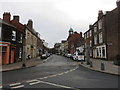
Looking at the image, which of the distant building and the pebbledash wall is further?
the distant building

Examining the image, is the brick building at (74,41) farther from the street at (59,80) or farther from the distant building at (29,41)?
the street at (59,80)

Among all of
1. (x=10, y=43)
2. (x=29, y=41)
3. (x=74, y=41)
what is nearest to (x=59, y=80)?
(x=10, y=43)

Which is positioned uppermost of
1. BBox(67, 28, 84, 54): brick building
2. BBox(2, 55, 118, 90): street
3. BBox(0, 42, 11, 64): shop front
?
BBox(67, 28, 84, 54): brick building

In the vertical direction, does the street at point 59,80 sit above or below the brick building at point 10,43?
below

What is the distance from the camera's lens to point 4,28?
2564 cm

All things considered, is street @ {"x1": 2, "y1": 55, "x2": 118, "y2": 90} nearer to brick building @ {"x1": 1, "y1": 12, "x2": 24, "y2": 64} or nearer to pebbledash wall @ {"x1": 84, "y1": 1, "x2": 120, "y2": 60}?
brick building @ {"x1": 1, "y1": 12, "x2": 24, "y2": 64}

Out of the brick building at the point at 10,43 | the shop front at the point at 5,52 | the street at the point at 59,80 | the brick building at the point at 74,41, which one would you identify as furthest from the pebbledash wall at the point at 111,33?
the brick building at the point at 74,41

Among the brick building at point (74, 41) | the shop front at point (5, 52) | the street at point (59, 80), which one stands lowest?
the street at point (59, 80)

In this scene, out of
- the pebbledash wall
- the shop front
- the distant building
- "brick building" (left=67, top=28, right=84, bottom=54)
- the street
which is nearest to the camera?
the street

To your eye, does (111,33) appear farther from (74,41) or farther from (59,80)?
(74,41)

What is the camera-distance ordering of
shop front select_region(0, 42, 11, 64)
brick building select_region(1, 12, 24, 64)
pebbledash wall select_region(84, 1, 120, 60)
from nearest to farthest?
shop front select_region(0, 42, 11, 64) → brick building select_region(1, 12, 24, 64) → pebbledash wall select_region(84, 1, 120, 60)

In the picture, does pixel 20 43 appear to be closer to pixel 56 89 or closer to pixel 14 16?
pixel 14 16

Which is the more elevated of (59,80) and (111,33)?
(111,33)

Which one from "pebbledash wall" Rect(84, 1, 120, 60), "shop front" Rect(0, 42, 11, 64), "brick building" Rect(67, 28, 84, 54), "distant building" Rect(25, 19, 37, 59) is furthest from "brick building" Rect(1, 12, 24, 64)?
"brick building" Rect(67, 28, 84, 54)
